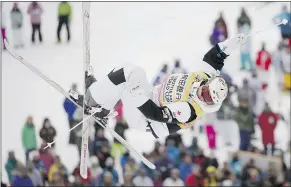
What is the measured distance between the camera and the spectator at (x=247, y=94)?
506 inches

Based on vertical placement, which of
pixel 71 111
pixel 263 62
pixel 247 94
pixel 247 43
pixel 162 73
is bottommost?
pixel 71 111

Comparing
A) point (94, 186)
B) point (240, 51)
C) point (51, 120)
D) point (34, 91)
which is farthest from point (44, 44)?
point (94, 186)

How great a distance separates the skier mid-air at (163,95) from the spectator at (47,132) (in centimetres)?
387

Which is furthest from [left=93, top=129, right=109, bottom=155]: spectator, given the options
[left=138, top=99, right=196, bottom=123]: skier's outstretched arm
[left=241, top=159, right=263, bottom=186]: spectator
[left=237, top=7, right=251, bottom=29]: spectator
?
[left=138, top=99, right=196, bottom=123]: skier's outstretched arm

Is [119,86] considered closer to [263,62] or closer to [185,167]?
[185,167]

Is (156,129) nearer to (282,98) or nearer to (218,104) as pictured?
(218,104)

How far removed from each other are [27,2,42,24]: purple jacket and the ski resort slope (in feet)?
0.61

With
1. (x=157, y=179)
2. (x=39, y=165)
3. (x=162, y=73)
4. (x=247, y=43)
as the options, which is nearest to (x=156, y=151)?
(x=157, y=179)

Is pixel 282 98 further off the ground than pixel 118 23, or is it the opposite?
pixel 118 23

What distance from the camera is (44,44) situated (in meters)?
15.5

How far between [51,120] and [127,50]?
8.77 feet

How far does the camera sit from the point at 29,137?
1251 cm

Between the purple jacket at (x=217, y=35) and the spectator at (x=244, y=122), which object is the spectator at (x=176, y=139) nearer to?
the spectator at (x=244, y=122)

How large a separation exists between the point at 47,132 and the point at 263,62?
4.18 m
